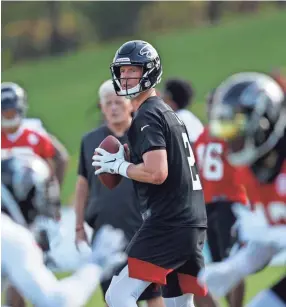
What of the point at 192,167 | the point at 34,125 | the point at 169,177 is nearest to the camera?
the point at 169,177

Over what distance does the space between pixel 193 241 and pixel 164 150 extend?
0.56 m

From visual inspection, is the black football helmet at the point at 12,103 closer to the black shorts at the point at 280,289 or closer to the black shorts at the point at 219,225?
the black shorts at the point at 219,225

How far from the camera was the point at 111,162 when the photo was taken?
221 inches

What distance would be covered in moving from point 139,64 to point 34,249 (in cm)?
132

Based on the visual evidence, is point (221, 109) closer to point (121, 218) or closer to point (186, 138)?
point (186, 138)

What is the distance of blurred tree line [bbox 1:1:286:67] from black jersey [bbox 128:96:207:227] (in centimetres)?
2936

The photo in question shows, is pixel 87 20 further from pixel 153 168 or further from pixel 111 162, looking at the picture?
pixel 153 168

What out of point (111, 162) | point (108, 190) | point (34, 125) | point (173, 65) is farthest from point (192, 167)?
point (173, 65)

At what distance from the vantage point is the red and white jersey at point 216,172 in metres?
7.45

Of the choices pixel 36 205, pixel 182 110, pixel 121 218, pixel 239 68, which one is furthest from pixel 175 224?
pixel 239 68

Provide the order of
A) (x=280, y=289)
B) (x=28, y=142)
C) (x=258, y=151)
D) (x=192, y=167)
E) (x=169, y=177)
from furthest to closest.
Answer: (x=28, y=142) → (x=192, y=167) → (x=169, y=177) → (x=258, y=151) → (x=280, y=289)

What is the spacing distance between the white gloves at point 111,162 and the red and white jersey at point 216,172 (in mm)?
1869

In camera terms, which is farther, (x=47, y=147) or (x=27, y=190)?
(x=47, y=147)

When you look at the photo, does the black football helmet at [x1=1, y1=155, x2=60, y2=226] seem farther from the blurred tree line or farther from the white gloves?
the blurred tree line
